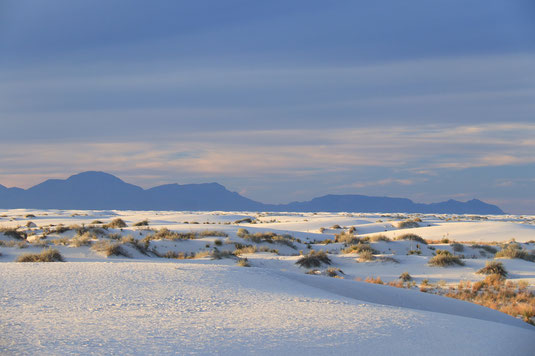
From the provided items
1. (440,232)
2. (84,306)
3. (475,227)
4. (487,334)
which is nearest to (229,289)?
(84,306)

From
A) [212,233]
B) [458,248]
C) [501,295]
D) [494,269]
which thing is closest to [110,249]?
[212,233]

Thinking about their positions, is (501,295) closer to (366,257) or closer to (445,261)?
(445,261)

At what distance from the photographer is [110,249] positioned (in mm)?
18969

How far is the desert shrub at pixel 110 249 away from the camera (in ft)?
61.8

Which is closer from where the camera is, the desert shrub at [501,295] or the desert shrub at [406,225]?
the desert shrub at [501,295]

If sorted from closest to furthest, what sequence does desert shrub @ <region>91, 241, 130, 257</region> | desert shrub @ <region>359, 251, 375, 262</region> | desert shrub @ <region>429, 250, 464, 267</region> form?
1. desert shrub @ <region>429, 250, 464, 267</region>
2. desert shrub @ <region>91, 241, 130, 257</region>
3. desert shrub @ <region>359, 251, 375, 262</region>

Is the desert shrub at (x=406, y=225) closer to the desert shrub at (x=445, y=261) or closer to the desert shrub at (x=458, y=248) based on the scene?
the desert shrub at (x=458, y=248)

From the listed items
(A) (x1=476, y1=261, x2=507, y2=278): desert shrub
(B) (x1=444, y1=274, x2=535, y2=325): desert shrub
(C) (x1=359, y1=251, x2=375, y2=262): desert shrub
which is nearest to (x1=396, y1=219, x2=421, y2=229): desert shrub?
(C) (x1=359, y1=251, x2=375, y2=262): desert shrub

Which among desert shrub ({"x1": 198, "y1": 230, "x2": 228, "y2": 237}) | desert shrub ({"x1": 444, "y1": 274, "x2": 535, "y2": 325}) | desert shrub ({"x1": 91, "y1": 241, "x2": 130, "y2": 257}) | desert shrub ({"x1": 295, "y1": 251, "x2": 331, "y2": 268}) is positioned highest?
desert shrub ({"x1": 198, "y1": 230, "x2": 228, "y2": 237})

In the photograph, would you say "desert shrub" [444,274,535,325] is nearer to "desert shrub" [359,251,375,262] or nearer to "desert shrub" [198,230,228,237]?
"desert shrub" [359,251,375,262]

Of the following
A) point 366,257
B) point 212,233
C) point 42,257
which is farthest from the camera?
point 212,233

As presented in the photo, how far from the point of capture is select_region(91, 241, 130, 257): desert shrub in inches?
741

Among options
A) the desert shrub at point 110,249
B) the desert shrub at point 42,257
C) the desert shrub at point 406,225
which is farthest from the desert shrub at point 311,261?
the desert shrub at point 406,225

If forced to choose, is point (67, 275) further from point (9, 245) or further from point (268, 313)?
point (9, 245)
